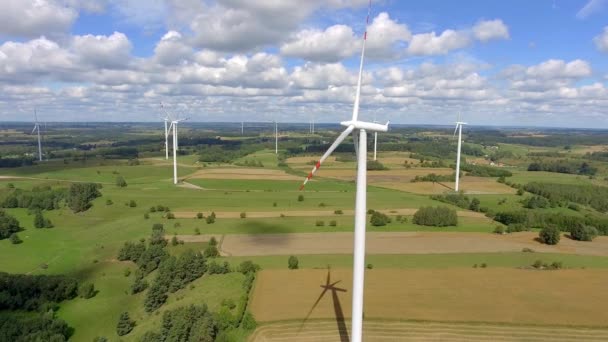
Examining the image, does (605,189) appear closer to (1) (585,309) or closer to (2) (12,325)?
(1) (585,309)

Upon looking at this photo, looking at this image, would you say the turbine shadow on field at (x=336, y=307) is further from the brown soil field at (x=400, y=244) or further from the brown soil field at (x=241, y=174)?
the brown soil field at (x=241, y=174)

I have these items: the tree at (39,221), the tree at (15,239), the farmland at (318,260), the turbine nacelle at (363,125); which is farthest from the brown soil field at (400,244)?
the turbine nacelle at (363,125)

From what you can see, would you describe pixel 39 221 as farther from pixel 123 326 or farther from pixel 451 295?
pixel 451 295

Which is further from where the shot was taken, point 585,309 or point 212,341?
point 585,309

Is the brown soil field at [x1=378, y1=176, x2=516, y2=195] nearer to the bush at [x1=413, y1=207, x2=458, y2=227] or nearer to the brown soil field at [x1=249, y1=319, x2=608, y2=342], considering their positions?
the bush at [x1=413, y1=207, x2=458, y2=227]

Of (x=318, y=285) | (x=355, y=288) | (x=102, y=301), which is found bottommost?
(x=102, y=301)

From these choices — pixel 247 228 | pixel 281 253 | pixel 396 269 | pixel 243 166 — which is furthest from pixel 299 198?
pixel 243 166

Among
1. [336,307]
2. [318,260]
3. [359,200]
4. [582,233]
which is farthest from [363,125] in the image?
[582,233]

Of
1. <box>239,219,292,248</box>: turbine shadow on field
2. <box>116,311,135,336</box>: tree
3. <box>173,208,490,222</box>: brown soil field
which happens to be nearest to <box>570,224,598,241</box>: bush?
<box>173,208,490,222</box>: brown soil field
